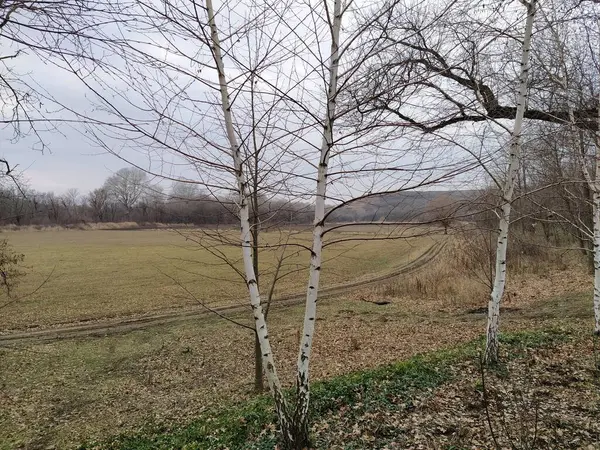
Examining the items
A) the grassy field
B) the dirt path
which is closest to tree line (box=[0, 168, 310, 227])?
the grassy field

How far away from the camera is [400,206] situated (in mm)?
3633

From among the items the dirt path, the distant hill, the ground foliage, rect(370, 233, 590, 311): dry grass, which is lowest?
the dirt path

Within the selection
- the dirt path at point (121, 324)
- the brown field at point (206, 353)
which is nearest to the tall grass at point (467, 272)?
the brown field at point (206, 353)

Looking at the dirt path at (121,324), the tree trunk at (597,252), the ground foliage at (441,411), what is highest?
the tree trunk at (597,252)

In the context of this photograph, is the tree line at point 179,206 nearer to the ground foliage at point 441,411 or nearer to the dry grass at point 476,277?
the ground foliage at point 441,411

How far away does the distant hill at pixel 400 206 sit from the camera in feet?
11.7

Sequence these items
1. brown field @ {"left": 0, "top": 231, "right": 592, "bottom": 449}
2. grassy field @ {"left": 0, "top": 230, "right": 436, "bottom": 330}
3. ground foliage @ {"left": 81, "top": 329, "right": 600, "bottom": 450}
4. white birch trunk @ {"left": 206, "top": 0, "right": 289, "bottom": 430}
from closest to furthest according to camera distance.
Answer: white birch trunk @ {"left": 206, "top": 0, "right": 289, "bottom": 430} → ground foliage @ {"left": 81, "top": 329, "right": 600, "bottom": 450} → brown field @ {"left": 0, "top": 231, "right": 592, "bottom": 449} → grassy field @ {"left": 0, "top": 230, "right": 436, "bottom": 330}

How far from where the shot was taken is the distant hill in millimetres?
3572

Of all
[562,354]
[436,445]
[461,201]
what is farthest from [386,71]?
[562,354]

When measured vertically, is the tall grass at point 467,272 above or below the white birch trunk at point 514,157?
below

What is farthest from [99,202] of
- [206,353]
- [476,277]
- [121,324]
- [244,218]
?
[244,218]

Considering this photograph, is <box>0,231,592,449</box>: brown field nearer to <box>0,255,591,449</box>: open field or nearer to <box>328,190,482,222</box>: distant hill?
<box>0,255,591,449</box>: open field

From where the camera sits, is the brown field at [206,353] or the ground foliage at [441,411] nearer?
the ground foliage at [441,411]

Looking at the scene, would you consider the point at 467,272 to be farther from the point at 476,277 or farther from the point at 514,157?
the point at 514,157
